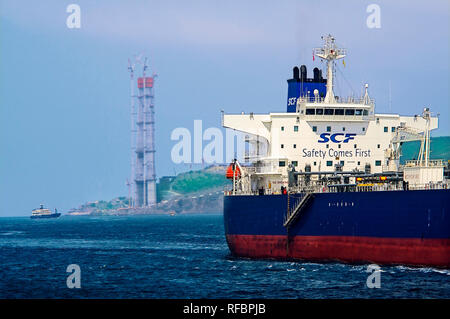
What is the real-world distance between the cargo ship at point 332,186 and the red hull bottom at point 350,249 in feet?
0.17

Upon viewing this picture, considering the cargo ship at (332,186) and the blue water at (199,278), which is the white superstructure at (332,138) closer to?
the cargo ship at (332,186)

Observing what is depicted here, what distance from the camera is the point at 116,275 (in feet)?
148

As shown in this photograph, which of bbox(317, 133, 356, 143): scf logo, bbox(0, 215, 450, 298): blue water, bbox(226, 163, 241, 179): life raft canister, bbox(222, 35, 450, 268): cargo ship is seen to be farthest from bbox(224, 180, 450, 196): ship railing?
bbox(226, 163, 241, 179): life raft canister

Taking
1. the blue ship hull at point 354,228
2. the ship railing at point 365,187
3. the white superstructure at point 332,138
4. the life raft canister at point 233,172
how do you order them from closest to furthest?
the blue ship hull at point 354,228 < the ship railing at point 365,187 < the white superstructure at point 332,138 < the life raft canister at point 233,172

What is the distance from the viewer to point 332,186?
149ft

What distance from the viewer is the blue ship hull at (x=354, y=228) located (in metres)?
39.8

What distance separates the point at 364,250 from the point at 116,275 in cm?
1304

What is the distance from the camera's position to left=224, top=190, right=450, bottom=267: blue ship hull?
39.8 meters

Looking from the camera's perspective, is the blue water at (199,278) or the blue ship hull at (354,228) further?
the blue ship hull at (354,228)

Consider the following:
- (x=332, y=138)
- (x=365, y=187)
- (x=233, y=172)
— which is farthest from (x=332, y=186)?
(x=233, y=172)

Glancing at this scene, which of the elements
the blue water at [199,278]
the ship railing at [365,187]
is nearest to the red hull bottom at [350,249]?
the blue water at [199,278]

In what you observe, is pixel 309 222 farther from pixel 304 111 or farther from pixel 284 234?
pixel 304 111

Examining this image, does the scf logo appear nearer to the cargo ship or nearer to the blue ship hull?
the cargo ship
